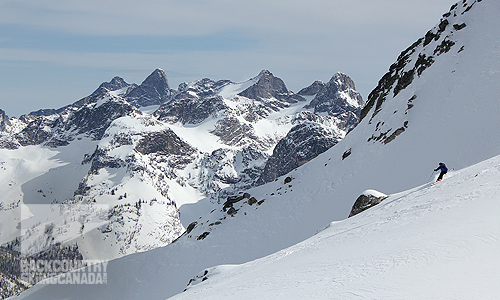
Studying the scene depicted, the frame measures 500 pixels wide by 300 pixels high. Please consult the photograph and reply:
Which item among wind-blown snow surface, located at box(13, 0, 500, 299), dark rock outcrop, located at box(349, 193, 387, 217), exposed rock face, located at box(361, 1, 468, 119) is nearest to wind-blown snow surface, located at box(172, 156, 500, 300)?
wind-blown snow surface, located at box(13, 0, 500, 299)

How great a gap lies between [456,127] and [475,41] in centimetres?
1648

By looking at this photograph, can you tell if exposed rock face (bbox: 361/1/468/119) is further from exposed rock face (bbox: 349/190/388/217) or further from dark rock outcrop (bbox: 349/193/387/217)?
dark rock outcrop (bbox: 349/193/387/217)

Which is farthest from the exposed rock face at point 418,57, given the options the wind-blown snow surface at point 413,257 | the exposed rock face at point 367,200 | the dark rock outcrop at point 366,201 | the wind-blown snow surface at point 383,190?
the wind-blown snow surface at point 413,257

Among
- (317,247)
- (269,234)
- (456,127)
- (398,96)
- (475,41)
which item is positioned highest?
(475,41)

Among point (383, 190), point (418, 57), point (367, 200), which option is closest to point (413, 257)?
point (367, 200)

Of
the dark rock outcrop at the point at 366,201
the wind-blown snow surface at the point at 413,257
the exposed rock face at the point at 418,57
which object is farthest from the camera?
the exposed rock face at the point at 418,57

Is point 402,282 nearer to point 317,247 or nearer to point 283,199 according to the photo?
point 317,247

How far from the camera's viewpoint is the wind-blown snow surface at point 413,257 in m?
10.5

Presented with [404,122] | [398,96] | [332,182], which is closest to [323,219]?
[332,182]

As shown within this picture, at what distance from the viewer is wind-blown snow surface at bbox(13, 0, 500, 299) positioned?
57.1 feet

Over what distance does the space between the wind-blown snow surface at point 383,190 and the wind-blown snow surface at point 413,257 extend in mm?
127

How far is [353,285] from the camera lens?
39.0 ft

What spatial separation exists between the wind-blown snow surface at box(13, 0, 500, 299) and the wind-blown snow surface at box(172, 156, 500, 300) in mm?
127

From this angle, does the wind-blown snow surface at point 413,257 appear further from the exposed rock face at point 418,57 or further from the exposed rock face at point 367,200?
the exposed rock face at point 418,57
